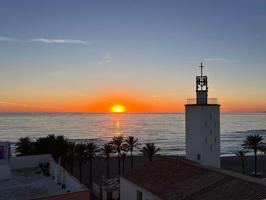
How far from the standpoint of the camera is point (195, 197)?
1984 cm

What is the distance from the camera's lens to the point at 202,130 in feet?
95.4

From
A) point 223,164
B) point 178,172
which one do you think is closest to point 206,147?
point 178,172

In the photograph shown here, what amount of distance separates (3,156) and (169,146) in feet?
232

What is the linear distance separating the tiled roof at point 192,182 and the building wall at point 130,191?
0.34m

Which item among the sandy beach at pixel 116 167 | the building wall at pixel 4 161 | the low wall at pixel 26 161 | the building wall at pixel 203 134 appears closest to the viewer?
the building wall at pixel 4 161

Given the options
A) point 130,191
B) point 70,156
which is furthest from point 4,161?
point 70,156

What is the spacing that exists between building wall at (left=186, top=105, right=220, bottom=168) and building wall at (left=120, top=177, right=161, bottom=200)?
7.51 meters

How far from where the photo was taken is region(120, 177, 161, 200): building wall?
76.4ft

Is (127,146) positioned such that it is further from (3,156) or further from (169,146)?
(169,146)

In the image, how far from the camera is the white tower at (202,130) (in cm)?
2909

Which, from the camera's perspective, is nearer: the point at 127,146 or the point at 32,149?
the point at 32,149

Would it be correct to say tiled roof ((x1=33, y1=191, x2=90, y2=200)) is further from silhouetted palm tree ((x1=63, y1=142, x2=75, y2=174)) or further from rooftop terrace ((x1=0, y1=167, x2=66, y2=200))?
silhouetted palm tree ((x1=63, y1=142, x2=75, y2=174))

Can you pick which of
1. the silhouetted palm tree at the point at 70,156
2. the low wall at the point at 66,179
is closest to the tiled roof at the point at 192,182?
the low wall at the point at 66,179

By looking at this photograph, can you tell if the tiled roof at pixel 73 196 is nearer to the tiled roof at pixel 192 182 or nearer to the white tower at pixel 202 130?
the tiled roof at pixel 192 182
